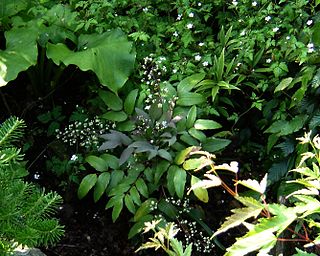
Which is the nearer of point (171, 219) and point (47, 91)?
point (171, 219)

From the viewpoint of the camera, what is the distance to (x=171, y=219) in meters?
2.81

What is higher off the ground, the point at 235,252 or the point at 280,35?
the point at 235,252

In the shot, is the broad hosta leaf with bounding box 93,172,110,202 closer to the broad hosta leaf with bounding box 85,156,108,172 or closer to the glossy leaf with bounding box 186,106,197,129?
the broad hosta leaf with bounding box 85,156,108,172

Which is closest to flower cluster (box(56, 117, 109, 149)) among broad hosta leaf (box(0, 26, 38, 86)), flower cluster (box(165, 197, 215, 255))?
broad hosta leaf (box(0, 26, 38, 86))

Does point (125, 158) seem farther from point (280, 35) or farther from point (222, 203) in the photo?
point (280, 35)

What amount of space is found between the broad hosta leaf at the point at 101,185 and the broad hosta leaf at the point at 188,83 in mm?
547

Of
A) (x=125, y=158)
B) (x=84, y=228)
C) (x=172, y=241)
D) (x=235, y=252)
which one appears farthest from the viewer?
(x=84, y=228)

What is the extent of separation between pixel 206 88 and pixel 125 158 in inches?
21.4

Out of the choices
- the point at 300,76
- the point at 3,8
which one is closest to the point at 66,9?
the point at 3,8

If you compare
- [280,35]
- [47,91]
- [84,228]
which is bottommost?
[84,228]

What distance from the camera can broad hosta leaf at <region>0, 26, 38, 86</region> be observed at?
297 centimetres

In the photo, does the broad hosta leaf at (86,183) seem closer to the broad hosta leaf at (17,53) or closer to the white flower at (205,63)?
the broad hosta leaf at (17,53)

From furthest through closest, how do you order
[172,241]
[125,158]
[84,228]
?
[84,228]
[125,158]
[172,241]

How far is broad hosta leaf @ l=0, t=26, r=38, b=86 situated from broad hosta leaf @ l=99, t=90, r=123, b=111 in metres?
0.40
